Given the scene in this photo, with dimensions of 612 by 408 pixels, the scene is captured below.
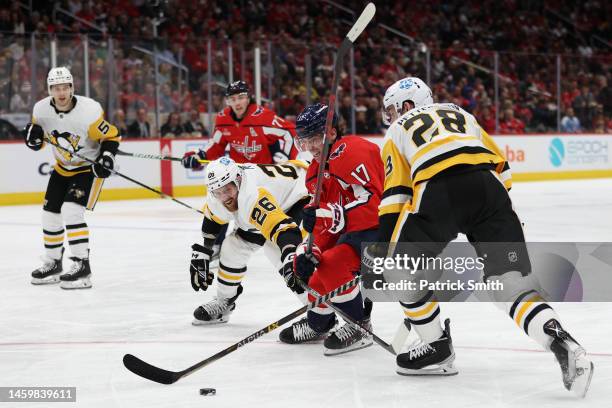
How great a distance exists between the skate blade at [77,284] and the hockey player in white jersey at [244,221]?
4.27 feet

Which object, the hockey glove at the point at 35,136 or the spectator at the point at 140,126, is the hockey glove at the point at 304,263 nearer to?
→ the hockey glove at the point at 35,136

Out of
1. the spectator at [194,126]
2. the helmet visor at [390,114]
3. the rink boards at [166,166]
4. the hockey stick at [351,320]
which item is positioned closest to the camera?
the helmet visor at [390,114]

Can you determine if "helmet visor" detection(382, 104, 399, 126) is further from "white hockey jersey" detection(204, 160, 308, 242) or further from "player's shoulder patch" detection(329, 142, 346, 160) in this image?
"white hockey jersey" detection(204, 160, 308, 242)

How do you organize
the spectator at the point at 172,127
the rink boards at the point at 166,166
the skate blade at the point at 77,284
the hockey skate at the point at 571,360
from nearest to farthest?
the hockey skate at the point at 571,360, the skate blade at the point at 77,284, the rink boards at the point at 166,166, the spectator at the point at 172,127

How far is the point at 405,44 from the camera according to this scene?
17.2 metres

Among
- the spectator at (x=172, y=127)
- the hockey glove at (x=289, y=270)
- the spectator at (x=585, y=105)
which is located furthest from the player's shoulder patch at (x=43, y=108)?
the spectator at (x=585, y=105)

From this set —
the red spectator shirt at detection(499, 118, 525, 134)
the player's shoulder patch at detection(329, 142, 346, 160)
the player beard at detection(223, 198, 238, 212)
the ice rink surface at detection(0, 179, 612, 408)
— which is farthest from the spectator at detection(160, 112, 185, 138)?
the player's shoulder patch at detection(329, 142, 346, 160)

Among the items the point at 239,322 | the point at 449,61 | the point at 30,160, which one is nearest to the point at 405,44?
the point at 449,61

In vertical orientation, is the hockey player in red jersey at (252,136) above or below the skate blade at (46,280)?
above

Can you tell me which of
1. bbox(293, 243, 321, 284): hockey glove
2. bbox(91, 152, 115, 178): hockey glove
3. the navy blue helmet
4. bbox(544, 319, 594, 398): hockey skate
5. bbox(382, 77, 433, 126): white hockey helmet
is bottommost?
bbox(91, 152, 115, 178): hockey glove

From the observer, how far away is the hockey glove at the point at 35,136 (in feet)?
18.6

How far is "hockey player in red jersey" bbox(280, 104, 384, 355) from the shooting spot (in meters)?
3.68

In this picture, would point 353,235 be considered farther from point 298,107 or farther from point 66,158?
point 298,107

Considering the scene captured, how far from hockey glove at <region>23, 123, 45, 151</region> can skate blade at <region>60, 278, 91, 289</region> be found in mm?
837
